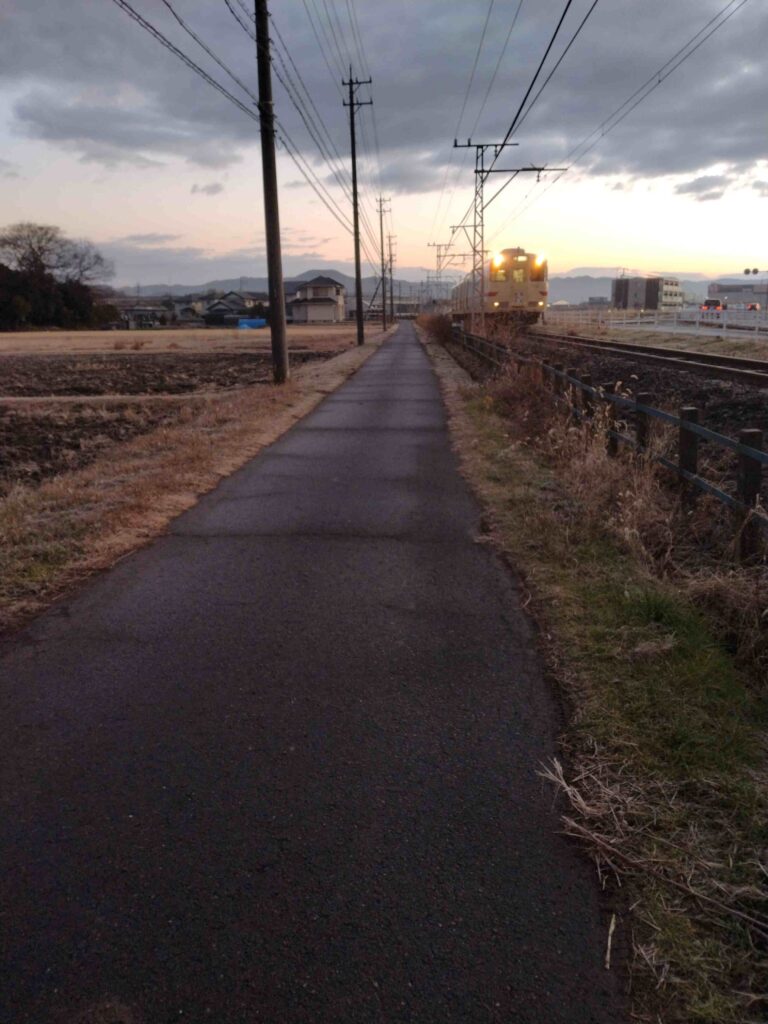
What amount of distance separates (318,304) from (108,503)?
5508 inches

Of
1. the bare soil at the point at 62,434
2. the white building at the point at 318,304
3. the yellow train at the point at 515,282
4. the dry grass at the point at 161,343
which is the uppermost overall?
Answer: the white building at the point at 318,304

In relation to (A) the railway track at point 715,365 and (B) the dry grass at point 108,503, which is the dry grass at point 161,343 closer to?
(A) the railway track at point 715,365

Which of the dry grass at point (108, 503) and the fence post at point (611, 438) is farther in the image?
the fence post at point (611, 438)

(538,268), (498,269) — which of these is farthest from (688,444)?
(538,268)

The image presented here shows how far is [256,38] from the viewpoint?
1633 cm

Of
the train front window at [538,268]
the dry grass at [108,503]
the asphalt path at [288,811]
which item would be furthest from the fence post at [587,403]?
the train front window at [538,268]

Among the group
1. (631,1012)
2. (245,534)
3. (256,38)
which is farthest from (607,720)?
(256,38)

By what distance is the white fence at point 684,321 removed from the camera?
103 feet

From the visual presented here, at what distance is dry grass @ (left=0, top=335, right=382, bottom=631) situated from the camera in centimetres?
552

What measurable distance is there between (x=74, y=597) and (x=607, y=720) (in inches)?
140

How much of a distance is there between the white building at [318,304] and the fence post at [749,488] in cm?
13667

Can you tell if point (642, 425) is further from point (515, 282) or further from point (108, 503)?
point (515, 282)

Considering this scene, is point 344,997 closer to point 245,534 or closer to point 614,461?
point 245,534

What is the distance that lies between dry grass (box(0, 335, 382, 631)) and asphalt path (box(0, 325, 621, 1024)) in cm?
45
